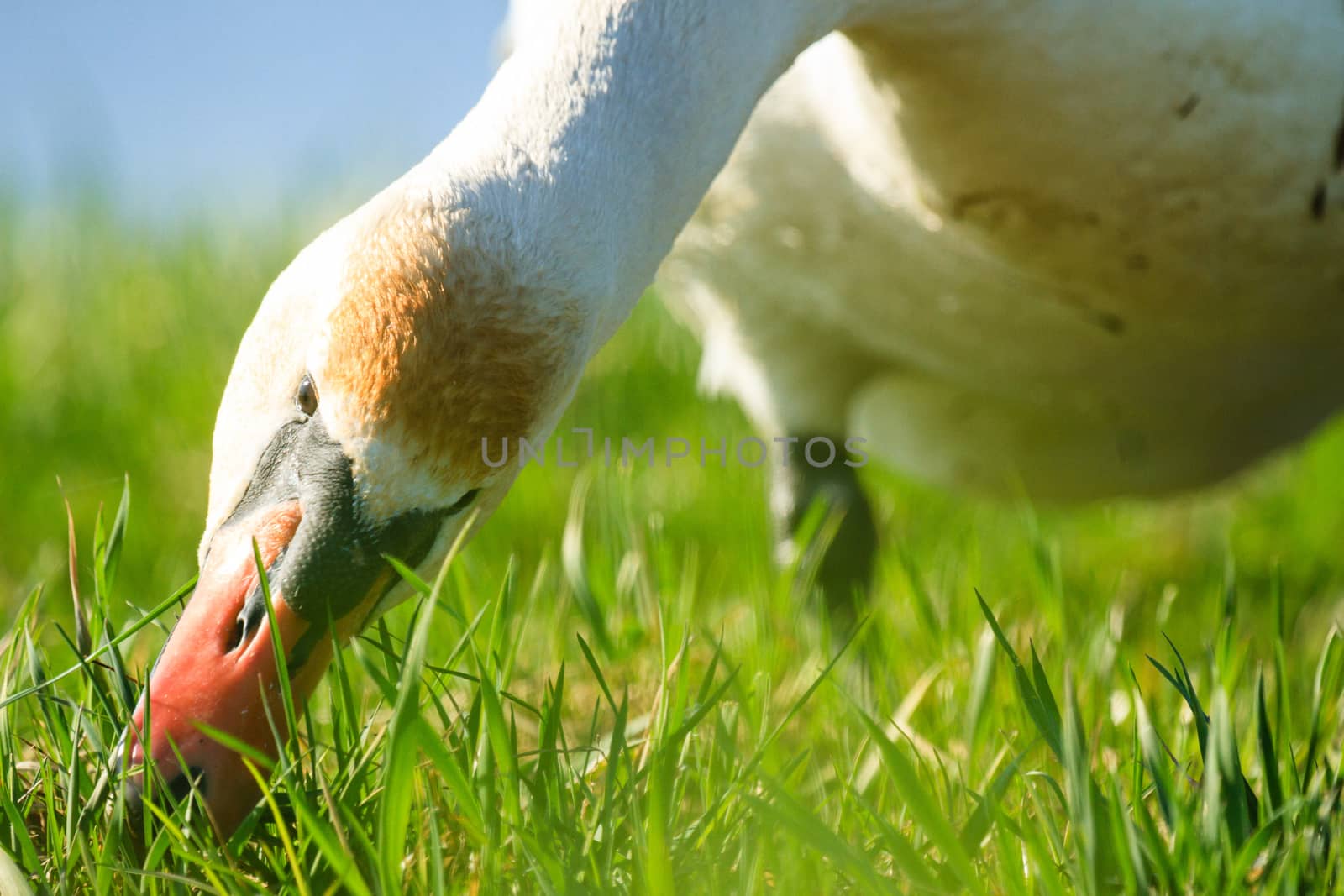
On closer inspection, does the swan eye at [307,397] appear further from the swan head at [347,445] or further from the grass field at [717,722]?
the grass field at [717,722]

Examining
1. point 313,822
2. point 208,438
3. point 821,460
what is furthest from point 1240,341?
point 208,438

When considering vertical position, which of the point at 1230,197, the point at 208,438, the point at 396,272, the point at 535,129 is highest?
the point at 1230,197

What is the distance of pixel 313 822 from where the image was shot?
4.17 feet

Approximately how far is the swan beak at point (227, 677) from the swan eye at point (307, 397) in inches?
4.0

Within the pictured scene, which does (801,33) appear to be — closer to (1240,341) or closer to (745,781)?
(745,781)

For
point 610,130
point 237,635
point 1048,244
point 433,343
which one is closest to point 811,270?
point 1048,244

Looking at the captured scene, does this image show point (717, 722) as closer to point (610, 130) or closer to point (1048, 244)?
point (610, 130)

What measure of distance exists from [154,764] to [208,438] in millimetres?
2894

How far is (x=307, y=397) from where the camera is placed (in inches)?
60.7

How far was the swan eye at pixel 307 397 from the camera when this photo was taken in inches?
60.4

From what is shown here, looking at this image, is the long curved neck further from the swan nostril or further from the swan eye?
the swan nostril

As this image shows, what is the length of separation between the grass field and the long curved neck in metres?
0.42

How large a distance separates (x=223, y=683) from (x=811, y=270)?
5.03 ft

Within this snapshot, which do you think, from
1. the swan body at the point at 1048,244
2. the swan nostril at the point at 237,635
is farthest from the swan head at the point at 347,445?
the swan body at the point at 1048,244
